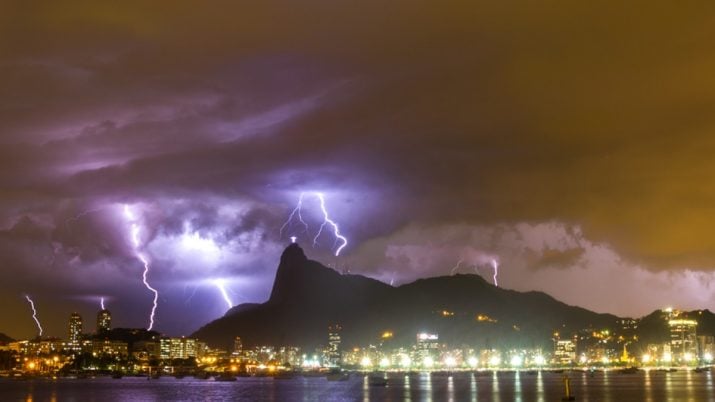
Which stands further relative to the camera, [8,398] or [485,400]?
[8,398]

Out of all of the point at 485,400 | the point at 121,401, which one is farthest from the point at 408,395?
the point at 121,401

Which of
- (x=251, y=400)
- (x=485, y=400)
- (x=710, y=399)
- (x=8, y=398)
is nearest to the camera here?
(x=710, y=399)

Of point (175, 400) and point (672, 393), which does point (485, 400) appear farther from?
point (175, 400)

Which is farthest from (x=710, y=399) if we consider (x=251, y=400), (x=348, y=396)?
(x=251, y=400)

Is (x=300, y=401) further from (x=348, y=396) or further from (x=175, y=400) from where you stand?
(x=175, y=400)

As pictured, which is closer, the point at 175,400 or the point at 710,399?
the point at 710,399

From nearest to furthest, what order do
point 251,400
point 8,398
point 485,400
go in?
point 485,400 → point 251,400 → point 8,398

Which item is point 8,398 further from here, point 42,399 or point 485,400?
point 485,400

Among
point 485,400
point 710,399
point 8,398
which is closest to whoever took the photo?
point 710,399

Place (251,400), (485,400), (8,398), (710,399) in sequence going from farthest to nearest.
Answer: (8,398)
(251,400)
(485,400)
(710,399)
